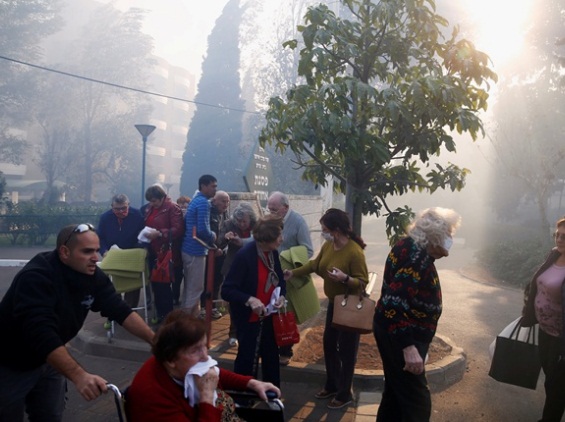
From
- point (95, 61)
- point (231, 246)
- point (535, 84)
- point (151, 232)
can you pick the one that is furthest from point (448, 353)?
point (95, 61)

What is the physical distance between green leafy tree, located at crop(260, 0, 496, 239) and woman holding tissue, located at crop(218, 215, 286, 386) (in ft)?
4.76

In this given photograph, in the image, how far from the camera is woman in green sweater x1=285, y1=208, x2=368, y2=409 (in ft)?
14.4

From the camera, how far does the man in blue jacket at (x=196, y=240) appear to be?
6.19m

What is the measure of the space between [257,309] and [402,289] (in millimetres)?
1117

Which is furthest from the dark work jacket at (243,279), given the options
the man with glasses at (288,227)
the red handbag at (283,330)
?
the man with glasses at (288,227)

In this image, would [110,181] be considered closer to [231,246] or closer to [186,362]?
[231,246]

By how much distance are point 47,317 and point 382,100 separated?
3.70m

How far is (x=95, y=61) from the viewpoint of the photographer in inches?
1906

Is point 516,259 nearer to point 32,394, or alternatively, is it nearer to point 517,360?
point 517,360

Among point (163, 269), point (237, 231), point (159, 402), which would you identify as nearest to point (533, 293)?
point (159, 402)

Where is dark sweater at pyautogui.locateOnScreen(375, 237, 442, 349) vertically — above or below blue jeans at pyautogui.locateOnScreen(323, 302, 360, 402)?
above

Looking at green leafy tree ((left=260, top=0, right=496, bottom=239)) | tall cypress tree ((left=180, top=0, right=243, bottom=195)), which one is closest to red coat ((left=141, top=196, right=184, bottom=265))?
green leafy tree ((left=260, top=0, right=496, bottom=239))

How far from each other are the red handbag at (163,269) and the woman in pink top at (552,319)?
399cm

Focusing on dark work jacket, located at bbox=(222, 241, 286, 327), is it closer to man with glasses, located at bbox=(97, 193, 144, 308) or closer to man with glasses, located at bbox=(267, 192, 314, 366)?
man with glasses, located at bbox=(267, 192, 314, 366)
